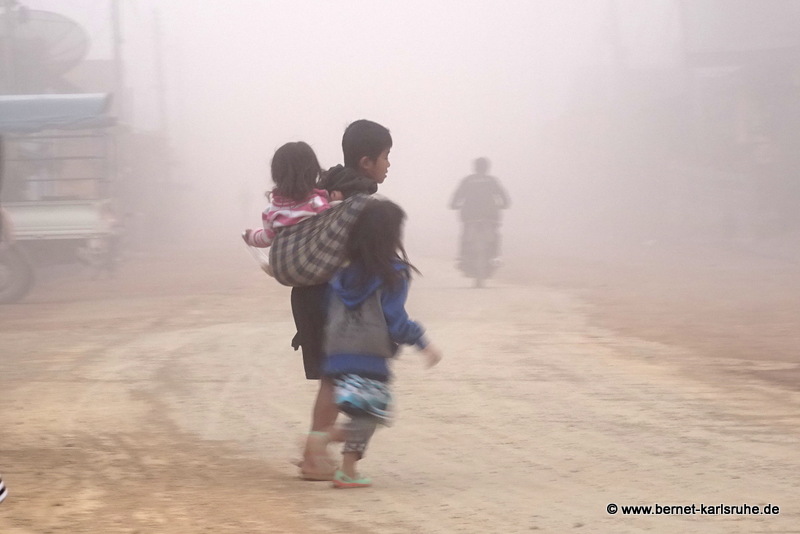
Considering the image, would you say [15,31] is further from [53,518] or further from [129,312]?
[53,518]

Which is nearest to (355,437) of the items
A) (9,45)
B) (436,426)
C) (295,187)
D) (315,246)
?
(315,246)

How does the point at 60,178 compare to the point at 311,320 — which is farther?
the point at 60,178

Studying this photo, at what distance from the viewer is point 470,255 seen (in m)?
15.6

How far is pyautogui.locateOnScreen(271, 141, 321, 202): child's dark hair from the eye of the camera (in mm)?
4840

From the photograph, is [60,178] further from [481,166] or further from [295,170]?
A: [295,170]

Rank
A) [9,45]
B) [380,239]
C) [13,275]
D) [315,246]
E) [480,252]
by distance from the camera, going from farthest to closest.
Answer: [9,45] < [13,275] < [480,252] < [315,246] < [380,239]

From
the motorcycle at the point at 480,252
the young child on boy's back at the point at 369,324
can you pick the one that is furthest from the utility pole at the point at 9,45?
the young child on boy's back at the point at 369,324

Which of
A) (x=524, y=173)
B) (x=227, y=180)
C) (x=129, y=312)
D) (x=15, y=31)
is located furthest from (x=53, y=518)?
(x=227, y=180)

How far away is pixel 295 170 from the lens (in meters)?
4.85

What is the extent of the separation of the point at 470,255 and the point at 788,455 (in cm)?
1043

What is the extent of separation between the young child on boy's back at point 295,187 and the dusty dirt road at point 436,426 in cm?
116

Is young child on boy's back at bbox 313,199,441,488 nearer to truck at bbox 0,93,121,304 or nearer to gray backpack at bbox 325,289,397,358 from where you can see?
gray backpack at bbox 325,289,397,358

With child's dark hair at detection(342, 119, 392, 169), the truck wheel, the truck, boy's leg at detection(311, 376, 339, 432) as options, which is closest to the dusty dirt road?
boy's leg at detection(311, 376, 339, 432)

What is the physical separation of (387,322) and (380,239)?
0.35 meters
